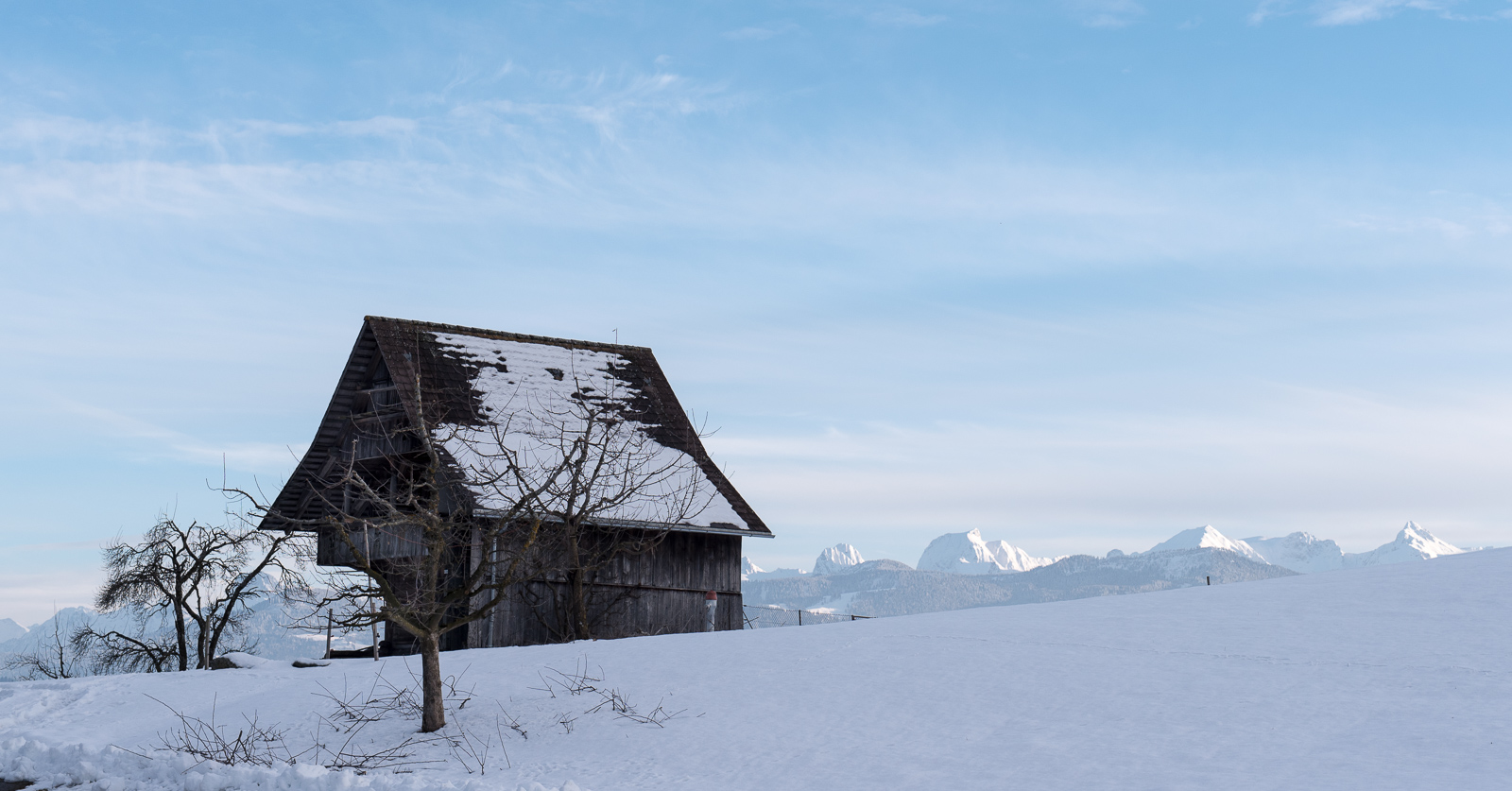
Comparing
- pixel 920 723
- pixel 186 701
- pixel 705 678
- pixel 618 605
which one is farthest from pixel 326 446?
pixel 920 723

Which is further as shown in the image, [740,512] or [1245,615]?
[740,512]

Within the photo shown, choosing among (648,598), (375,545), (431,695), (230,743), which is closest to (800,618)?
(648,598)

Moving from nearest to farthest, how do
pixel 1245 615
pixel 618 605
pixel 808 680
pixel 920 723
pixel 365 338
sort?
pixel 920 723, pixel 808 680, pixel 1245 615, pixel 618 605, pixel 365 338

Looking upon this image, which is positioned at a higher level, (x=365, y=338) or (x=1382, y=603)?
(x=365, y=338)

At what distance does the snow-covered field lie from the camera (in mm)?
9125

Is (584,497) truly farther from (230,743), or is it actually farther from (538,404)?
(230,743)

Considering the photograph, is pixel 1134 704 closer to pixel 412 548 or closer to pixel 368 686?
pixel 368 686

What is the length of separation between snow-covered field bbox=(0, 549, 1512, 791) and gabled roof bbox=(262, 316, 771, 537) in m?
9.23

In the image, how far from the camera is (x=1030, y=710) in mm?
10750

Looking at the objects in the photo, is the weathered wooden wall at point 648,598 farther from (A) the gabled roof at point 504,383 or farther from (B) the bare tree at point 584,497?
(A) the gabled roof at point 504,383

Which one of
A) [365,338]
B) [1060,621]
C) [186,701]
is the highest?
[365,338]

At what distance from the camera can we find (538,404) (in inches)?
1057

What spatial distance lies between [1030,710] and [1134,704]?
0.98 metres

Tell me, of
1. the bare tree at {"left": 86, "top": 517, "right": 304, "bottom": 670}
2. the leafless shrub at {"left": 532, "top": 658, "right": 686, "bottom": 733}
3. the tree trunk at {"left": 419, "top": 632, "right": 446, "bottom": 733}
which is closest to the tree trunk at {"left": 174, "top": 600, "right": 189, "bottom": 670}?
the bare tree at {"left": 86, "top": 517, "right": 304, "bottom": 670}
